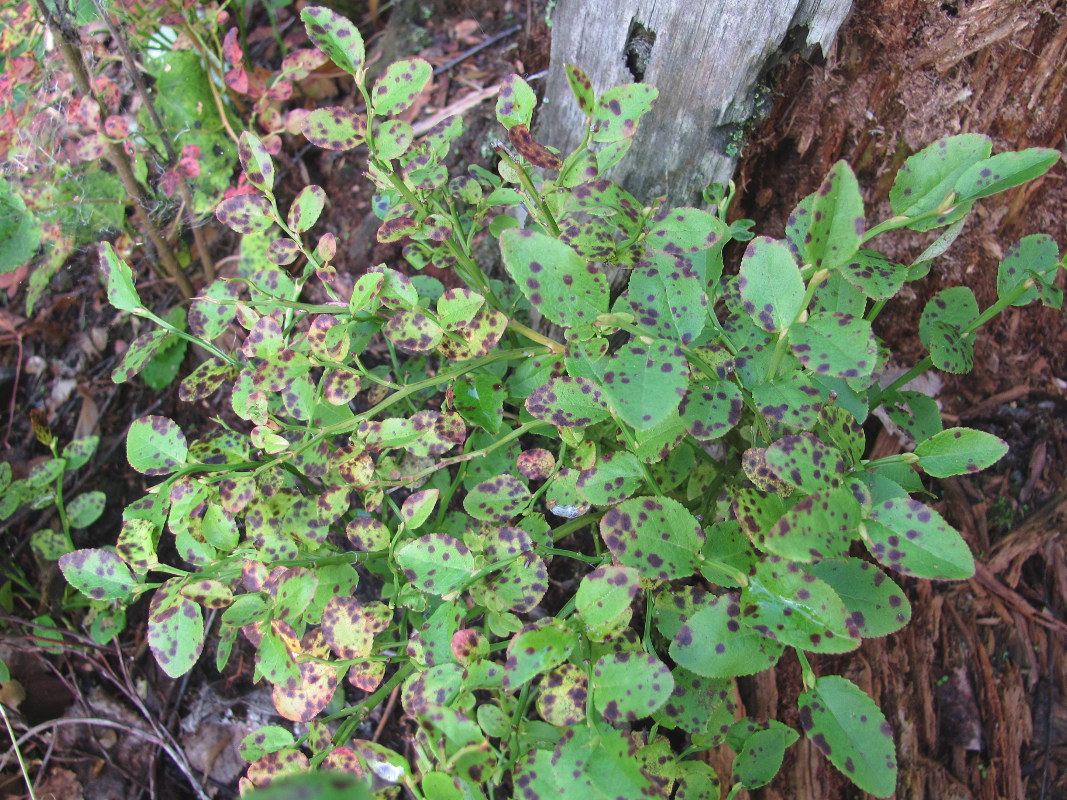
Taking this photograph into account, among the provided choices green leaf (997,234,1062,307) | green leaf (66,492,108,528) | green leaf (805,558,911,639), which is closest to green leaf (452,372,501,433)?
green leaf (805,558,911,639)

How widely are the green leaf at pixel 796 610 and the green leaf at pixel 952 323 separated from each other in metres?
0.62

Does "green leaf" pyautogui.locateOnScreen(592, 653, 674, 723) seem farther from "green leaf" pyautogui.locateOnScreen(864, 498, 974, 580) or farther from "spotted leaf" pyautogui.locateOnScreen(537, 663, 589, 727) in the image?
"green leaf" pyautogui.locateOnScreen(864, 498, 974, 580)

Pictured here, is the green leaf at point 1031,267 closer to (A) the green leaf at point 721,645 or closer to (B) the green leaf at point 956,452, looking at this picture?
(B) the green leaf at point 956,452

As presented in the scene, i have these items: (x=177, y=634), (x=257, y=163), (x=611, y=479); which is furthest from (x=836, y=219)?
(x=177, y=634)

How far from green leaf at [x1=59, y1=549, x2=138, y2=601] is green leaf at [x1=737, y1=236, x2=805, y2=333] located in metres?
1.13

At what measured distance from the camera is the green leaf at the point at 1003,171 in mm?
943

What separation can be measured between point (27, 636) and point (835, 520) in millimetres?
1949

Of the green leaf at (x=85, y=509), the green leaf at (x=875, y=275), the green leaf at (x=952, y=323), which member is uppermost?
the green leaf at (x=875, y=275)

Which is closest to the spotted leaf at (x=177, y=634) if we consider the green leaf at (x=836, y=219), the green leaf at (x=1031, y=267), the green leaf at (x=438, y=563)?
the green leaf at (x=438, y=563)

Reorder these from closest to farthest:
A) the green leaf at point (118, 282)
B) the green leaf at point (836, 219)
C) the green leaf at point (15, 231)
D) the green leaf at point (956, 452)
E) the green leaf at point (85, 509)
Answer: the green leaf at point (836, 219)
the green leaf at point (956, 452)
the green leaf at point (118, 282)
the green leaf at point (85, 509)
the green leaf at point (15, 231)

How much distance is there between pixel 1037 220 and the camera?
1.82m

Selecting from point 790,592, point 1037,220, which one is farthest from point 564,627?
point 1037,220

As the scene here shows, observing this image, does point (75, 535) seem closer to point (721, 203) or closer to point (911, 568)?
point (721, 203)

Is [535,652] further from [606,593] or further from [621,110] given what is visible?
[621,110]
